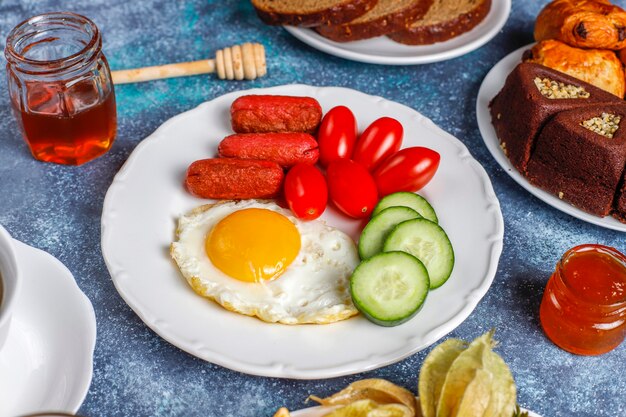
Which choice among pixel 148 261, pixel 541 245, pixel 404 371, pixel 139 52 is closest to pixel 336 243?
pixel 404 371

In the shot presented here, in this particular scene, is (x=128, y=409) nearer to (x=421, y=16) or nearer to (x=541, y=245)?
(x=541, y=245)

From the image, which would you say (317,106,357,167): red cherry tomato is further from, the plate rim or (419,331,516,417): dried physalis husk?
the plate rim

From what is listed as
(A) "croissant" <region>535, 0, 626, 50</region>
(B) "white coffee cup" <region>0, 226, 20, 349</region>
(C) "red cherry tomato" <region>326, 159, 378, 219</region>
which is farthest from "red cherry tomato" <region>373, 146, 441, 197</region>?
(B) "white coffee cup" <region>0, 226, 20, 349</region>

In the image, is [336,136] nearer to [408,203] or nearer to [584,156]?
[408,203]

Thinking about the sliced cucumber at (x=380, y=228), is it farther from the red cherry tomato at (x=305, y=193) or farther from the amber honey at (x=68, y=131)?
the amber honey at (x=68, y=131)

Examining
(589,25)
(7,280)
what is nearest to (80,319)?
(7,280)
